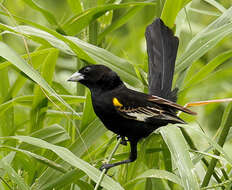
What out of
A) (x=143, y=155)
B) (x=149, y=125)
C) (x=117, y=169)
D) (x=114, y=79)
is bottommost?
(x=117, y=169)

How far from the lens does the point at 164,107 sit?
238cm

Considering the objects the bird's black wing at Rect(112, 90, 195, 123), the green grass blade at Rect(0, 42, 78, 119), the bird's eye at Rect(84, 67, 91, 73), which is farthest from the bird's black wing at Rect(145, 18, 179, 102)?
the green grass blade at Rect(0, 42, 78, 119)

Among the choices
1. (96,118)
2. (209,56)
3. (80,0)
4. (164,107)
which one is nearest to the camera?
(164,107)

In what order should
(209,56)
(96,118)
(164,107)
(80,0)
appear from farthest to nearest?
(209,56) < (80,0) < (96,118) < (164,107)

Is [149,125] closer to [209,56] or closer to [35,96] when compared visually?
[35,96]

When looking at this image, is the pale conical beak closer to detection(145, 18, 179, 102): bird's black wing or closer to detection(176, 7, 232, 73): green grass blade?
detection(145, 18, 179, 102): bird's black wing

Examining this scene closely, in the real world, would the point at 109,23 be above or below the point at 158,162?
above

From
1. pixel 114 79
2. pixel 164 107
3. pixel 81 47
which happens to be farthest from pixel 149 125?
pixel 81 47

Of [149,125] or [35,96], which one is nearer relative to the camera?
[149,125]

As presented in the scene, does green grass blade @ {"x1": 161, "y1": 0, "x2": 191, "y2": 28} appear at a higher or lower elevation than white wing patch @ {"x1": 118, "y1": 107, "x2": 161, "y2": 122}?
higher

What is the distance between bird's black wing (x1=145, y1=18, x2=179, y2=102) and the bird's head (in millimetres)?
217

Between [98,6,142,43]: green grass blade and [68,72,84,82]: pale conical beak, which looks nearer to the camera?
[68,72,84,82]: pale conical beak

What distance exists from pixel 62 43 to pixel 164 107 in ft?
1.88

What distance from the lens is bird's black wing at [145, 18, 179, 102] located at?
254 centimetres
